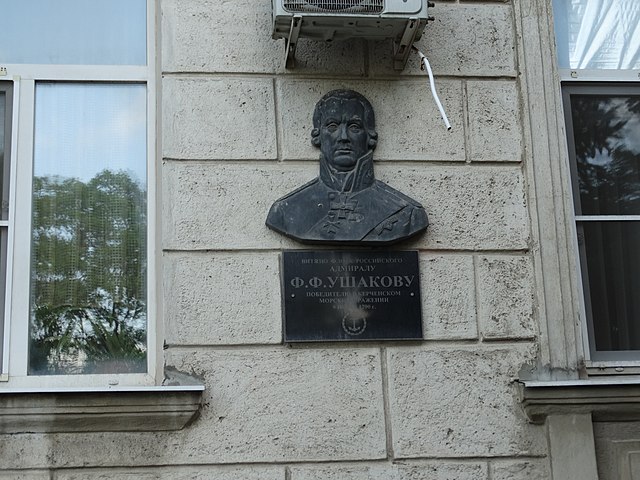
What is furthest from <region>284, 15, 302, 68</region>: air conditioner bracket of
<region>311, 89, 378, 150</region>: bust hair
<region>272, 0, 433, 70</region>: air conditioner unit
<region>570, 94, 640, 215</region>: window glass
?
<region>570, 94, 640, 215</region>: window glass

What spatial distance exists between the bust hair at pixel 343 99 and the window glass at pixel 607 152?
1228 mm

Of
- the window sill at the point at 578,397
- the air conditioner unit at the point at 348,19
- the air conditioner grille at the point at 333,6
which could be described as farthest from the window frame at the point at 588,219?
the air conditioner grille at the point at 333,6

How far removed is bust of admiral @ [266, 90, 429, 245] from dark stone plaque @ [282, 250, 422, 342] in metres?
0.11

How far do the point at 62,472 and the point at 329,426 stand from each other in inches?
52.4

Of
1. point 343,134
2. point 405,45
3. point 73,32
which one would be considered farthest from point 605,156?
point 73,32

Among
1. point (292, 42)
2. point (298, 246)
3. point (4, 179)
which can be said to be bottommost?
point (298, 246)

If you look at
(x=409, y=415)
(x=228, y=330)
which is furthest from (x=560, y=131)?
(x=228, y=330)

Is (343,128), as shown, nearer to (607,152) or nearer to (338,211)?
(338,211)

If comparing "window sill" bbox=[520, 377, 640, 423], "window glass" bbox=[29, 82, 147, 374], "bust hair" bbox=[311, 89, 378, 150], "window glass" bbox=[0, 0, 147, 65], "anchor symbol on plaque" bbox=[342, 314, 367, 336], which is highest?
"window glass" bbox=[0, 0, 147, 65]

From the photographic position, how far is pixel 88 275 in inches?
205

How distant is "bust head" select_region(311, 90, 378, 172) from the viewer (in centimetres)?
525

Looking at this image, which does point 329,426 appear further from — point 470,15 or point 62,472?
point 470,15

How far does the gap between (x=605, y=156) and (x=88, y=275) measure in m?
3.01

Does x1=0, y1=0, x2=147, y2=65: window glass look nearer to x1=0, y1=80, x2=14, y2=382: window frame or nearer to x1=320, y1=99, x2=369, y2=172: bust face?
x1=0, y1=80, x2=14, y2=382: window frame
